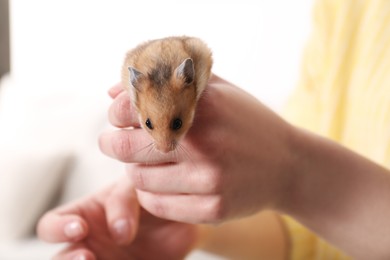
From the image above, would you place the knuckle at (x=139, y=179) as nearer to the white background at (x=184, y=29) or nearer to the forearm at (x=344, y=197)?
the forearm at (x=344, y=197)

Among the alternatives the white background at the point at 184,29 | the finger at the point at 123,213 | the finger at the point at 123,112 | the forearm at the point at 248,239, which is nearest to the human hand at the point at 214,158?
the finger at the point at 123,112

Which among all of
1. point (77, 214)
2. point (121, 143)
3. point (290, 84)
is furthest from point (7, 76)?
point (121, 143)

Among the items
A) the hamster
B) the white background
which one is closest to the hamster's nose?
the hamster

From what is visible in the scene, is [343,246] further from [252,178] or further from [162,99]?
[162,99]

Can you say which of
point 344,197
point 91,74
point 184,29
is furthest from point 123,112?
point 91,74

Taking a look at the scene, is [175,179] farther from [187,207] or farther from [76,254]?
[76,254]

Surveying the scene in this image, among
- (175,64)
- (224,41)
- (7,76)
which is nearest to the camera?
(175,64)

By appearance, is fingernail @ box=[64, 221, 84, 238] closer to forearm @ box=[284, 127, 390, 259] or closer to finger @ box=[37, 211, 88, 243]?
finger @ box=[37, 211, 88, 243]
